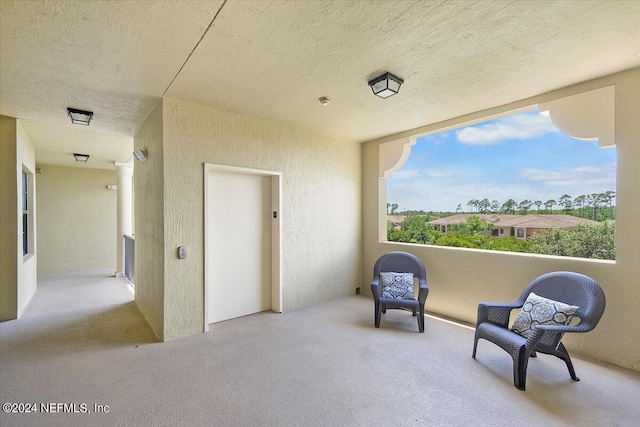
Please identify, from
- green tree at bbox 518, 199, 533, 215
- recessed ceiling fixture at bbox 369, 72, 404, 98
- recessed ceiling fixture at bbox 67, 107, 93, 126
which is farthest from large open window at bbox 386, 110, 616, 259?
recessed ceiling fixture at bbox 67, 107, 93, 126

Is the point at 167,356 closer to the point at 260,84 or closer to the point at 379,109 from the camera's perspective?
the point at 260,84

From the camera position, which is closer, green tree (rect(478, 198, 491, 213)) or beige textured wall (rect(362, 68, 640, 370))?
beige textured wall (rect(362, 68, 640, 370))

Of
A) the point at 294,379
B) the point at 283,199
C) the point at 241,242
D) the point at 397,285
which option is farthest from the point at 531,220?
the point at 241,242

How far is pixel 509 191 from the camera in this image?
157 inches

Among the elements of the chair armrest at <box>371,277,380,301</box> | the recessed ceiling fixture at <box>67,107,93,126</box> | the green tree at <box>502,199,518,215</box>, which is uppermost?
the recessed ceiling fixture at <box>67,107,93,126</box>

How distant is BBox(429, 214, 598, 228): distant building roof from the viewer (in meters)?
3.28

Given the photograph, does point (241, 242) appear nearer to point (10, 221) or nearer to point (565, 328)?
point (10, 221)

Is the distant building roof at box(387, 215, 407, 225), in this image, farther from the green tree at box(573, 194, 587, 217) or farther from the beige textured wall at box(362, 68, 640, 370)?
the green tree at box(573, 194, 587, 217)

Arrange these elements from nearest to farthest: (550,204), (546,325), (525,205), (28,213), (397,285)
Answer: (546,325) < (550,204) < (525,205) < (397,285) < (28,213)

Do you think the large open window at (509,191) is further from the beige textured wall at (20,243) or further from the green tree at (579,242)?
the beige textured wall at (20,243)

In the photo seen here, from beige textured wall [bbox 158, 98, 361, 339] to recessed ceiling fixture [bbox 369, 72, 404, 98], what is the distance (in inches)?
71.0

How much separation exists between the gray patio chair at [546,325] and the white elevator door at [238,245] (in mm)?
2864

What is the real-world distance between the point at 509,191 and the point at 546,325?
2080 mm

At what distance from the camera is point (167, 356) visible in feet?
9.54
